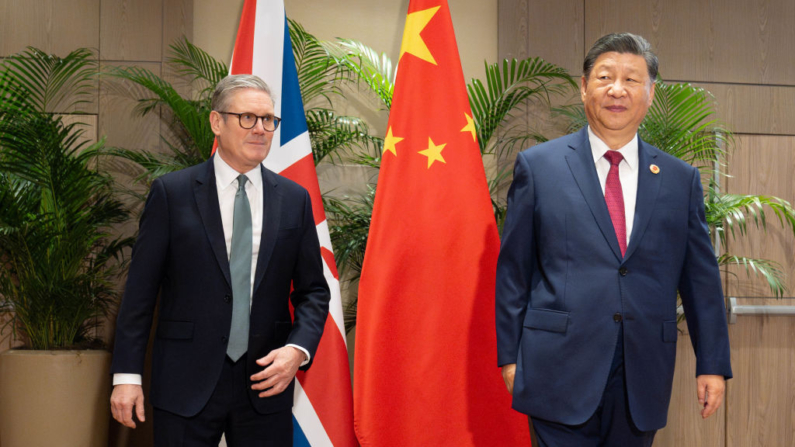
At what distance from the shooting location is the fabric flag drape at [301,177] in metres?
2.95

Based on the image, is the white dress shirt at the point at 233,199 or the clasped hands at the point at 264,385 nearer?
the clasped hands at the point at 264,385

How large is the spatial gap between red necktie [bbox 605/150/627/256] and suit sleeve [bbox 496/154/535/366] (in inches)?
8.8

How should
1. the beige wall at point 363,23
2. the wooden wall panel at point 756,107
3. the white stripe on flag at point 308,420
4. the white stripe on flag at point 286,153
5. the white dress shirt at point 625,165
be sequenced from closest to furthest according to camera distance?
the white dress shirt at point 625,165
the white stripe on flag at point 308,420
the white stripe on flag at point 286,153
the beige wall at point 363,23
the wooden wall panel at point 756,107

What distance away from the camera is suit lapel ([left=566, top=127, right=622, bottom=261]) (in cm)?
195

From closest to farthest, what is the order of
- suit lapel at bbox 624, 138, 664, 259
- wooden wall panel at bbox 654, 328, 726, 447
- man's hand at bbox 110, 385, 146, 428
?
man's hand at bbox 110, 385, 146, 428
suit lapel at bbox 624, 138, 664, 259
wooden wall panel at bbox 654, 328, 726, 447

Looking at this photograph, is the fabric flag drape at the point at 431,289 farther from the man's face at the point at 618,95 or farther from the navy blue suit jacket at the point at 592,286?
the man's face at the point at 618,95

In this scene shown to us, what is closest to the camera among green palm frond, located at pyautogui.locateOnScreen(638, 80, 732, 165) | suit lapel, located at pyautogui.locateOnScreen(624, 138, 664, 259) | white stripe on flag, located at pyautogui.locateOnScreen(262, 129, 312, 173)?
suit lapel, located at pyautogui.locateOnScreen(624, 138, 664, 259)

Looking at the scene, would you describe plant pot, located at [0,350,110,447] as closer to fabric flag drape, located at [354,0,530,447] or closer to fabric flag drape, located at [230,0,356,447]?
fabric flag drape, located at [230,0,356,447]

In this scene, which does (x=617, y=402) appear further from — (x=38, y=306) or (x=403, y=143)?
(x=38, y=306)

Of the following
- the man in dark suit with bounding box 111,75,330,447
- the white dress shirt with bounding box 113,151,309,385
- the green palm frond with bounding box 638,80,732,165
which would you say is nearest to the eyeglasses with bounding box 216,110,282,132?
the man in dark suit with bounding box 111,75,330,447

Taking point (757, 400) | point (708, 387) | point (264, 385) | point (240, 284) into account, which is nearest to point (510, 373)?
point (708, 387)

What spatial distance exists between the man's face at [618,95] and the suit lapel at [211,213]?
1.15 metres

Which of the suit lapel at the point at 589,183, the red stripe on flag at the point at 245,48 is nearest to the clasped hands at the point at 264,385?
the suit lapel at the point at 589,183

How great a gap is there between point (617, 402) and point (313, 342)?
0.88m
